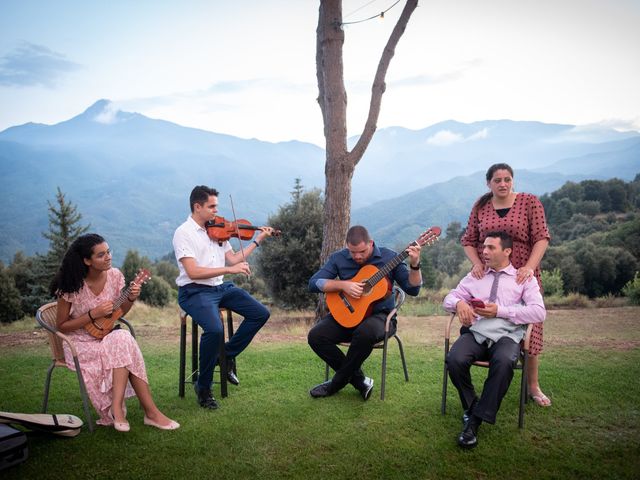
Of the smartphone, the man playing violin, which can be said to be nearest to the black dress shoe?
the man playing violin

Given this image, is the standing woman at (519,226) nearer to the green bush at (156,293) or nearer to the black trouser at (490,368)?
the black trouser at (490,368)

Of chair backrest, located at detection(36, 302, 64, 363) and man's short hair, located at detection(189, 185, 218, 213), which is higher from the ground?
man's short hair, located at detection(189, 185, 218, 213)

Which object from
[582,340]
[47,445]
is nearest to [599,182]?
[582,340]

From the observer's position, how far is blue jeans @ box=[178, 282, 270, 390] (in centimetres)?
475

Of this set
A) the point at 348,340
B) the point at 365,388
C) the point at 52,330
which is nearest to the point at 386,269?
the point at 348,340

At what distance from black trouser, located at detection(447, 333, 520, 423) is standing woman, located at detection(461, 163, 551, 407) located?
0.61m

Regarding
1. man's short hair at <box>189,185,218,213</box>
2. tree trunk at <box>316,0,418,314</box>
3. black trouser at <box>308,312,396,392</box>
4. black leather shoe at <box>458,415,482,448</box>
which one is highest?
tree trunk at <box>316,0,418,314</box>

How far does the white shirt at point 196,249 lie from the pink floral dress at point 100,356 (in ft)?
2.89

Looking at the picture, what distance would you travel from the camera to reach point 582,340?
7434mm

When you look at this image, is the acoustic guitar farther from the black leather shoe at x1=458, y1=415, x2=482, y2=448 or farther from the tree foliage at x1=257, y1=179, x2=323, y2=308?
the tree foliage at x1=257, y1=179, x2=323, y2=308

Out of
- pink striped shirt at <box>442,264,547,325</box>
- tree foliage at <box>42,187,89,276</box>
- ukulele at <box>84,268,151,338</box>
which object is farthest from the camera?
tree foliage at <box>42,187,89,276</box>

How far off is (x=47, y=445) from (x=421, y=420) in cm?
304

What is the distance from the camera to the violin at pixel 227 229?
5.13 m

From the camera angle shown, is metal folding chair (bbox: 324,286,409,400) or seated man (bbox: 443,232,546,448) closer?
seated man (bbox: 443,232,546,448)
